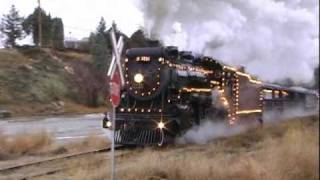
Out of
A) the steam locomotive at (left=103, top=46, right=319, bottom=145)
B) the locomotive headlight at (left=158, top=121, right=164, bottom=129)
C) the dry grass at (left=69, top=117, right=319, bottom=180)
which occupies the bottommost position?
the dry grass at (left=69, top=117, right=319, bottom=180)

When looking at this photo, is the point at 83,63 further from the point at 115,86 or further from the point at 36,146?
the point at 115,86

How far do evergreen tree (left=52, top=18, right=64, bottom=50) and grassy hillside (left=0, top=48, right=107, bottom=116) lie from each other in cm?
295

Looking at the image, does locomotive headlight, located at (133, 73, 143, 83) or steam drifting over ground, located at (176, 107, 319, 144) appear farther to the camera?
steam drifting over ground, located at (176, 107, 319, 144)

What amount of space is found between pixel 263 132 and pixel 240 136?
138 centimetres

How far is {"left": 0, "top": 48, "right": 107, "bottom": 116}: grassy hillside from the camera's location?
43406mm

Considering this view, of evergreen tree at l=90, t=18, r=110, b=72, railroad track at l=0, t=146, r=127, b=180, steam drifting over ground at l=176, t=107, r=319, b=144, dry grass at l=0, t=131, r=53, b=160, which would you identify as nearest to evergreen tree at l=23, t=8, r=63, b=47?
evergreen tree at l=90, t=18, r=110, b=72

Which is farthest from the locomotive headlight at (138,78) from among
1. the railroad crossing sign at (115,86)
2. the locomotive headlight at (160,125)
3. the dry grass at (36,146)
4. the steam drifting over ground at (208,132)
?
the railroad crossing sign at (115,86)

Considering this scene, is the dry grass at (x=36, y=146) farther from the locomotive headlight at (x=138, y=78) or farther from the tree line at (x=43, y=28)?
the tree line at (x=43, y=28)

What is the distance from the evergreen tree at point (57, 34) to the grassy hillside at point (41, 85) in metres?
2.95

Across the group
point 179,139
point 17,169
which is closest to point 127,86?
point 179,139

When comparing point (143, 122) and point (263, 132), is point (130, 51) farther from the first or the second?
point (263, 132)

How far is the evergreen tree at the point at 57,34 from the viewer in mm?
62869

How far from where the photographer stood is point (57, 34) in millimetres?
67125

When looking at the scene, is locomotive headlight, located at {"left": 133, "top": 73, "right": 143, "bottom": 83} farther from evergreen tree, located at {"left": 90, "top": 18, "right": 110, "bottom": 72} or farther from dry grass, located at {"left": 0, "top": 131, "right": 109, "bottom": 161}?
evergreen tree, located at {"left": 90, "top": 18, "right": 110, "bottom": 72}
